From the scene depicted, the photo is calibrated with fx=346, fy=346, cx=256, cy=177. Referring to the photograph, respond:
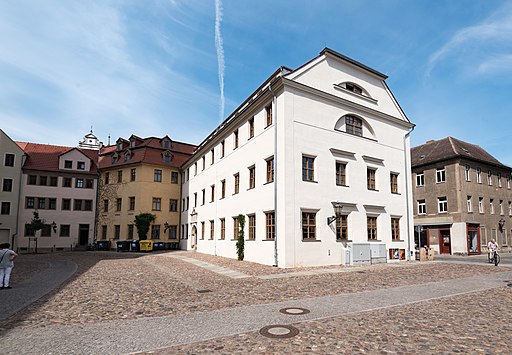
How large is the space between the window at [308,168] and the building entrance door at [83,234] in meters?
30.8

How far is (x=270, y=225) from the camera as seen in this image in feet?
64.3

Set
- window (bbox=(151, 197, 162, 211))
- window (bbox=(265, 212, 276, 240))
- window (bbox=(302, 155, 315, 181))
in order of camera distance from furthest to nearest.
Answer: window (bbox=(151, 197, 162, 211)) → window (bbox=(302, 155, 315, 181)) → window (bbox=(265, 212, 276, 240))

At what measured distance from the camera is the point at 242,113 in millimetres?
23438

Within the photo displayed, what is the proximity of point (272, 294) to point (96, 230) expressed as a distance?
35.2 metres

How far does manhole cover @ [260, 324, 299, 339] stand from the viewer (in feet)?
20.1

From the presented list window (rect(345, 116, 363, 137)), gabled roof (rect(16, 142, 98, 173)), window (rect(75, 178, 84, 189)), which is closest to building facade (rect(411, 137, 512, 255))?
window (rect(345, 116, 363, 137))

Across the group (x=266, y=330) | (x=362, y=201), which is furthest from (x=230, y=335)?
(x=362, y=201)

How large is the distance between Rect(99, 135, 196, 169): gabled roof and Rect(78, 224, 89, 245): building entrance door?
723cm

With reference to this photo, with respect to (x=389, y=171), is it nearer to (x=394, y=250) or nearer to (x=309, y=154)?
(x=394, y=250)

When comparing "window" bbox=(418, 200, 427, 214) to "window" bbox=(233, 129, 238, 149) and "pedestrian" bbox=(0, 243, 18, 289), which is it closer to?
"window" bbox=(233, 129, 238, 149)

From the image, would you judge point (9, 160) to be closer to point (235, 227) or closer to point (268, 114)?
point (235, 227)

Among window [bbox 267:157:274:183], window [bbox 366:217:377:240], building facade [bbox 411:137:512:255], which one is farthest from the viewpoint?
building facade [bbox 411:137:512:255]

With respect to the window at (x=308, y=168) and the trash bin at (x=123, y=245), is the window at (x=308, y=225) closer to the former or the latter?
the window at (x=308, y=168)

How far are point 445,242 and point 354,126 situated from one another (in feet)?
62.4
